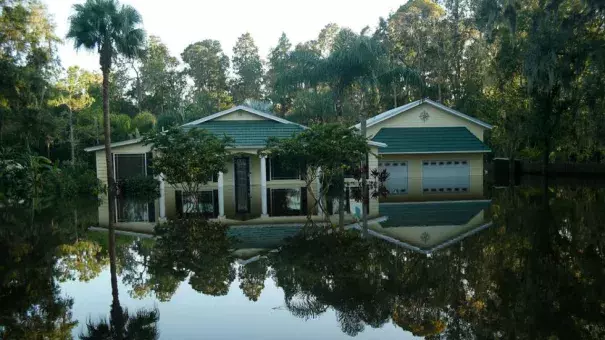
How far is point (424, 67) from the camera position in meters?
44.7

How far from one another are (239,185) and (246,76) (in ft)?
114

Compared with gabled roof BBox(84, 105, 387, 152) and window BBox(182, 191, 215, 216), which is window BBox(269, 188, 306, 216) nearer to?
window BBox(182, 191, 215, 216)

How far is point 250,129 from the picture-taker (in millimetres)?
25469

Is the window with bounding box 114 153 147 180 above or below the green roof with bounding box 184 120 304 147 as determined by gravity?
below

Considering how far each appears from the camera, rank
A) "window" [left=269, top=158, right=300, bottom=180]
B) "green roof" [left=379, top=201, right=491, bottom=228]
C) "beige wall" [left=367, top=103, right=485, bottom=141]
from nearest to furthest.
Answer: "green roof" [left=379, top=201, right=491, bottom=228] → "window" [left=269, top=158, right=300, bottom=180] → "beige wall" [left=367, top=103, right=485, bottom=141]

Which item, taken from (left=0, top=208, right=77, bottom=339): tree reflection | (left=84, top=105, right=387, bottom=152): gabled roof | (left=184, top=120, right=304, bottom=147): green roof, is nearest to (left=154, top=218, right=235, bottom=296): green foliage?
(left=0, top=208, right=77, bottom=339): tree reflection

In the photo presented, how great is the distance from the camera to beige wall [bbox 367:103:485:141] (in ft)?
102

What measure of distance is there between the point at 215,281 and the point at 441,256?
164 inches

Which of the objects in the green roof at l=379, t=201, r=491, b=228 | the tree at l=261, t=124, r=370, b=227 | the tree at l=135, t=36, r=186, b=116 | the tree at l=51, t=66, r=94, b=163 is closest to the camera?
the green roof at l=379, t=201, r=491, b=228

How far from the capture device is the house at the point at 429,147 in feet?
96.3

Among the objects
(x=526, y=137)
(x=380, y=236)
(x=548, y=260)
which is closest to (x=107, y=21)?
(x=380, y=236)

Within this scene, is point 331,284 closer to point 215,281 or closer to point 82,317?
point 215,281

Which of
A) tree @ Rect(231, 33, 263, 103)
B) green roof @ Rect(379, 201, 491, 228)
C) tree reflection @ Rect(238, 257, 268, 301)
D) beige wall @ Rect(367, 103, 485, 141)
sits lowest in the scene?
green roof @ Rect(379, 201, 491, 228)

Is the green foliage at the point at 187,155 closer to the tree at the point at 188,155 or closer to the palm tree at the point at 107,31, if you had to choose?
the tree at the point at 188,155
